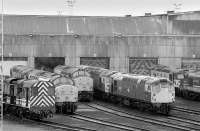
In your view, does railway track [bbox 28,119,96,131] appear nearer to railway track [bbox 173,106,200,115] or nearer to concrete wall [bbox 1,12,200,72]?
railway track [bbox 173,106,200,115]

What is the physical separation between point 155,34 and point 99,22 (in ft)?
27.8

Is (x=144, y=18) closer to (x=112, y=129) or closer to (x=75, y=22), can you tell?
(x=75, y=22)

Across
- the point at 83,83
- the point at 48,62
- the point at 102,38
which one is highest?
the point at 102,38

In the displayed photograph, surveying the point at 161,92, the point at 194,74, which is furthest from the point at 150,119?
the point at 194,74

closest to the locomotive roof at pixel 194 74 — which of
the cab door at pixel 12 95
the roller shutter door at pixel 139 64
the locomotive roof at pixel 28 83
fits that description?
the roller shutter door at pixel 139 64

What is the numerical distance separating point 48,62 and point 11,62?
482cm

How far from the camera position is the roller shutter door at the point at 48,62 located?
65.6 metres

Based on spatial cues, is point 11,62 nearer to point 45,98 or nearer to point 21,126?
point 45,98

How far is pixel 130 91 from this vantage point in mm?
44719

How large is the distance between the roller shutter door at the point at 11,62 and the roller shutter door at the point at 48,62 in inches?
62.7

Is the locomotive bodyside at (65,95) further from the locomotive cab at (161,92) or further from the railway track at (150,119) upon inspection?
the locomotive cab at (161,92)

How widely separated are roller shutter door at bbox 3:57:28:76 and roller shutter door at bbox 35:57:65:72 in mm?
1592

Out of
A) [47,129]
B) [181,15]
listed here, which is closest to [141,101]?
[47,129]

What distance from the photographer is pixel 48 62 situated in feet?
217
